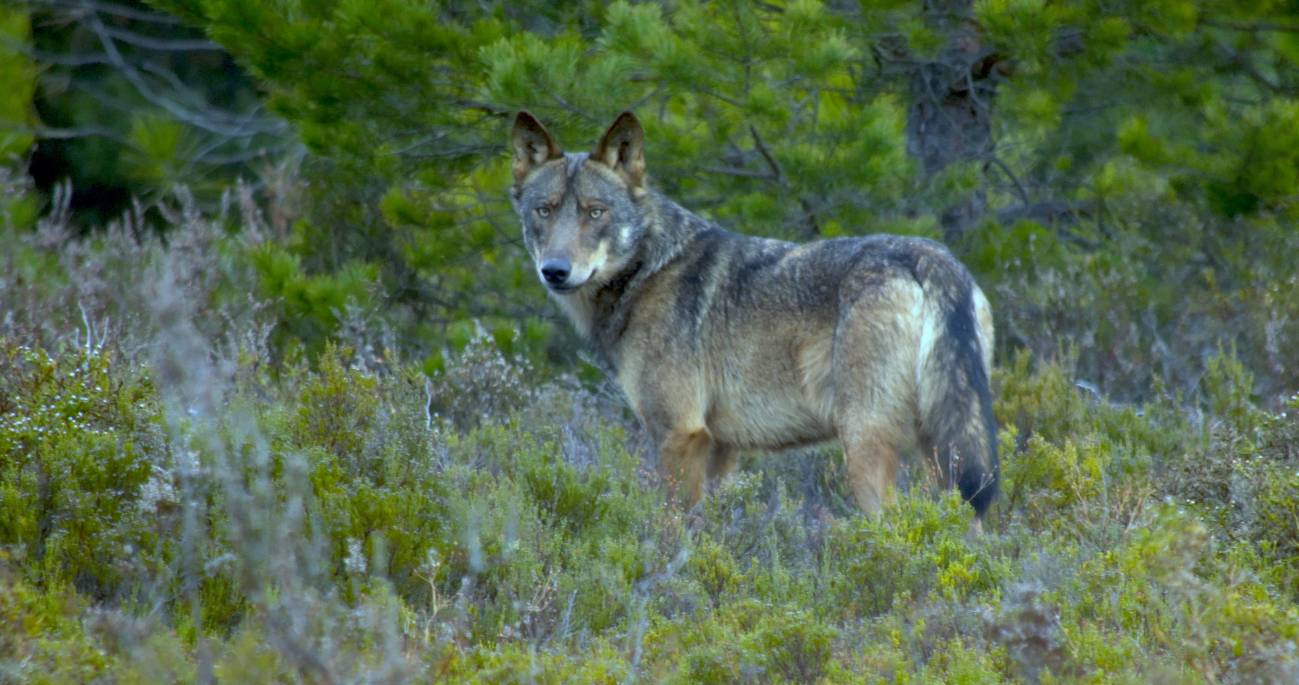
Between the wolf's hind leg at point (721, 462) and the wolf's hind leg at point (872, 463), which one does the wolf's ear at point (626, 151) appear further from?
the wolf's hind leg at point (872, 463)

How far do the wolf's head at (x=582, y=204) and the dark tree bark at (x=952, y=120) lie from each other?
297cm

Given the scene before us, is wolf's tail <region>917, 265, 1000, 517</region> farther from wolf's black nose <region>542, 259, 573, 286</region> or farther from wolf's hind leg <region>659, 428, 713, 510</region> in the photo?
wolf's black nose <region>542, 259, 573, 286</region>

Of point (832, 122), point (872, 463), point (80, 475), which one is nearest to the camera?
point (80, 475)

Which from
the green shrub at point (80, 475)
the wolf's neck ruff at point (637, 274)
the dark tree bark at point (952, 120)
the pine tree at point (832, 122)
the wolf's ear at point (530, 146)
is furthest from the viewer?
the dark tree bark at point (952, 120)

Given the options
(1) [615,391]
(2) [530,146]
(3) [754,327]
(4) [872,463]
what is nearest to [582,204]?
(2) [530,146]

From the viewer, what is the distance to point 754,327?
17.9 feet

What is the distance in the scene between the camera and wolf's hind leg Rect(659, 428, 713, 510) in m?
5.43

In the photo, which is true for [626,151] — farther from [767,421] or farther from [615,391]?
[615,391]

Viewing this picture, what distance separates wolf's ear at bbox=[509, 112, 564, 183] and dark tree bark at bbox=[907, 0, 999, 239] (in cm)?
311

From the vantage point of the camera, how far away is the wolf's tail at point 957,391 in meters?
4.67

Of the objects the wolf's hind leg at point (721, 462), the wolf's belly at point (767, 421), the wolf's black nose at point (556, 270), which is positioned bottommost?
the wolf's hind leg at point (721, 462)

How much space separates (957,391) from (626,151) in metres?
1.95

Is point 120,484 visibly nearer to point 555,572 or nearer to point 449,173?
point 555,572

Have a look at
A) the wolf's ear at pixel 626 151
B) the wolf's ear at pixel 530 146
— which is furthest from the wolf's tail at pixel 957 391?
the wolf's ear at pixel 530 146
